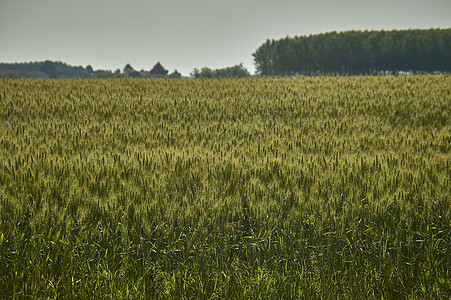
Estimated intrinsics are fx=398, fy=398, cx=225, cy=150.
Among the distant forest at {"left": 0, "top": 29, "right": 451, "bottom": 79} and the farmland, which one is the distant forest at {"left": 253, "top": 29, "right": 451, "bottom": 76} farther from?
the farmland

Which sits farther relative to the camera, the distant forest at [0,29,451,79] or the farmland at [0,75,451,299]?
the distant forest at [0,29,451,79]

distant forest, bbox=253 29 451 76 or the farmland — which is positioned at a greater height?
distant forest, bbox=253 29 451 76

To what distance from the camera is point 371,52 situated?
88.6 m

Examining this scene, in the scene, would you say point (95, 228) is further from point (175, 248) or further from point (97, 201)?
point (175, 248)

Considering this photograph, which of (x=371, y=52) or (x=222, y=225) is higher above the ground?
(x=371, y=52)

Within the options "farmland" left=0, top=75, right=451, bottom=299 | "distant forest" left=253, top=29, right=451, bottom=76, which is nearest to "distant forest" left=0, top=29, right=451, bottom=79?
"distant forest" left=253, top=29, right=451, bottom=76

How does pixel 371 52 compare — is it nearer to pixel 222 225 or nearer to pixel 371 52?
pixel 371 52

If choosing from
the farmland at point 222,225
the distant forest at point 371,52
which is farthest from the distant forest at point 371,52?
the farmland at point 222,225

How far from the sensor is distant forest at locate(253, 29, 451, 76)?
86.4 meters

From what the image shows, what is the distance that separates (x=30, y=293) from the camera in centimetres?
368

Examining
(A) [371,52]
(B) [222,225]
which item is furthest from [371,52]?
(B) [222,225]

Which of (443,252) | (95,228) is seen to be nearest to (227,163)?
(95,228)

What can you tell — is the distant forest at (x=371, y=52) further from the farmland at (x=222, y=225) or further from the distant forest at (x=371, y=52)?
the farmland at (x=222, y=225)

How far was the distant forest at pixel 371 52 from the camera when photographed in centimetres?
8638
